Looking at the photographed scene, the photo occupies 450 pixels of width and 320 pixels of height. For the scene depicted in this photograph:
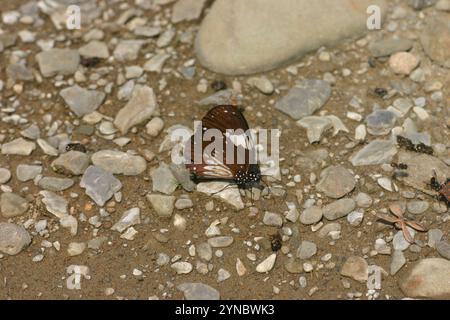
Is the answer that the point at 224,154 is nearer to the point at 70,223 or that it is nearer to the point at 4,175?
the point at 70,223

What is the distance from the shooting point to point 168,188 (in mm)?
5637

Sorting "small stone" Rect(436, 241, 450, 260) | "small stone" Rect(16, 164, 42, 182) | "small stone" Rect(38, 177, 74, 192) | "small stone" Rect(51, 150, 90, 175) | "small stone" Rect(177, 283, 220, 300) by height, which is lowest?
"small stone" Rect(177, 283, 220, 300)

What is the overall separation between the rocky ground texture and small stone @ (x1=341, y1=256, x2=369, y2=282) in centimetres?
1

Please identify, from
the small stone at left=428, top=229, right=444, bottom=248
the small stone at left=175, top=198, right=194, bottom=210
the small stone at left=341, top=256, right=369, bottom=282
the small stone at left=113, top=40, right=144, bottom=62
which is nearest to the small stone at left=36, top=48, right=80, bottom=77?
the small stone at left=113, top=40, right=144, bottom=62

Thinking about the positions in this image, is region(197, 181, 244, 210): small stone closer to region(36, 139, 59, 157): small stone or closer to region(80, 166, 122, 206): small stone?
region(80, 166, 122, 206): small stone

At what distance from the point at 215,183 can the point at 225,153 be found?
0.31 m

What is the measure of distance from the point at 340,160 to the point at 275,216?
933 millimetres

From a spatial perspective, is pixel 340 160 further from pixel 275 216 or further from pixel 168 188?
pixel 168 188

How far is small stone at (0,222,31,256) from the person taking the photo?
523 cm

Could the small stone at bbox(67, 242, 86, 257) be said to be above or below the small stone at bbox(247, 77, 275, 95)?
below

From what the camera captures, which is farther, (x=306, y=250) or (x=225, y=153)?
(x=225, y=153)

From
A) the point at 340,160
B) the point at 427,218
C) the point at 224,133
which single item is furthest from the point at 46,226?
the point at 427,218

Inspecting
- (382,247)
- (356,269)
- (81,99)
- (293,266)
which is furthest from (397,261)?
(81,99)

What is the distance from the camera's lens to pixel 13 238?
208 inches
